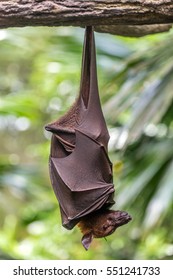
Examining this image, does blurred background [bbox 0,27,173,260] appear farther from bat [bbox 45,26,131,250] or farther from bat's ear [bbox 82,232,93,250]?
bat's ear [bbox 82,232,93,250]

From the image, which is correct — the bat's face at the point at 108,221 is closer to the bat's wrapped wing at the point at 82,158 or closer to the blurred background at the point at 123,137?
the bat's wrapped wing at the point at 82,158

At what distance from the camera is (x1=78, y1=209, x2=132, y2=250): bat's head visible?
5.54 feet

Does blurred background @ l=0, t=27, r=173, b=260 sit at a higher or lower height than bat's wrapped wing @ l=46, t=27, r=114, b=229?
lower

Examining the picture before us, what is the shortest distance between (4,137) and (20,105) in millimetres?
3942

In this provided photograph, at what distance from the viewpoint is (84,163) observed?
6.38 ft

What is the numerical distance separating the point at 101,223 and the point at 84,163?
Answer: 10.0 inches

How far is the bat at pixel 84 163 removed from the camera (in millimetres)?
1835

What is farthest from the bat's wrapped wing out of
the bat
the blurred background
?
the blurred background

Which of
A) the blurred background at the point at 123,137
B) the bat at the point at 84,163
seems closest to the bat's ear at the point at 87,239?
the bat at the point at 84,163

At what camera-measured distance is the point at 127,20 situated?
1.57m

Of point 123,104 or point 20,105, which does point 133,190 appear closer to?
point 123,104

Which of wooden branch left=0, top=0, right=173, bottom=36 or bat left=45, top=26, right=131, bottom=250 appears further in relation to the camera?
bat left=45, top=26, right=131, bottom=250

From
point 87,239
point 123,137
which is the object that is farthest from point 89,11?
point 123,137
